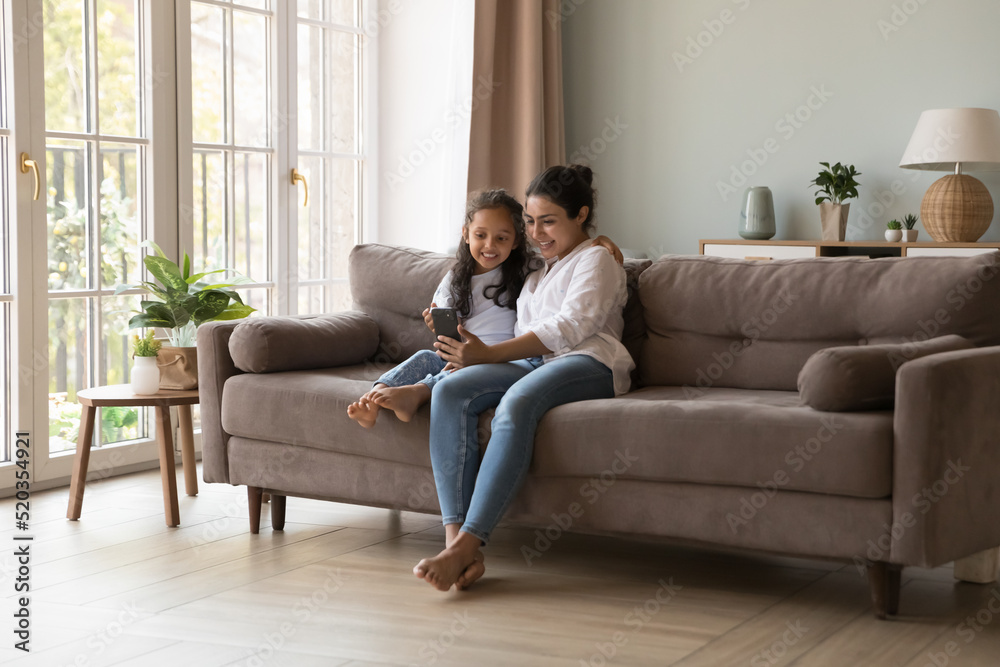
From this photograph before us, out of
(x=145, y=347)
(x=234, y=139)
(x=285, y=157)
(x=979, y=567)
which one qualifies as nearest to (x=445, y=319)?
(x=145, y=347)

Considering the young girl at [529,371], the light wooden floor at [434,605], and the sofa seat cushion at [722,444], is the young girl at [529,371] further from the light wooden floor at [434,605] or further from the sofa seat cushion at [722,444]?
the light wooden floor at [434,605]

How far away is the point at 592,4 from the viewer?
A: 500cm

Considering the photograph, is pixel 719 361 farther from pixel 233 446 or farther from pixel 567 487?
pixel 233 446

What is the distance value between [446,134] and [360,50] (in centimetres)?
54

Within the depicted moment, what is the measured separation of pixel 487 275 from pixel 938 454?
4.25ft

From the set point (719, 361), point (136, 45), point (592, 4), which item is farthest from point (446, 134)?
point (719, 361)

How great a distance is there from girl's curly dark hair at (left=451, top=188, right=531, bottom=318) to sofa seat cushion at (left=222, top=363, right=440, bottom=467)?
1.10ft

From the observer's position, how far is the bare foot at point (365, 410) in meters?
2.56

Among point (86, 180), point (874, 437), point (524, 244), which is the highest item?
point (86, 180)

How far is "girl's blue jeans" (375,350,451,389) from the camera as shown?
265cm

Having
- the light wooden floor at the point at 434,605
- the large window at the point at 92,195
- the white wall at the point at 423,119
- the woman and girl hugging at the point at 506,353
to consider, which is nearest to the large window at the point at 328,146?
the white wall at the point at 423,119

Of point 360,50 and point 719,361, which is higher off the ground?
point 360,50

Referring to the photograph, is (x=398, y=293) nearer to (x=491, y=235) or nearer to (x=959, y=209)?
(x=491, y=235)

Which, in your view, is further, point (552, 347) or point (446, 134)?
point (446, 134)
